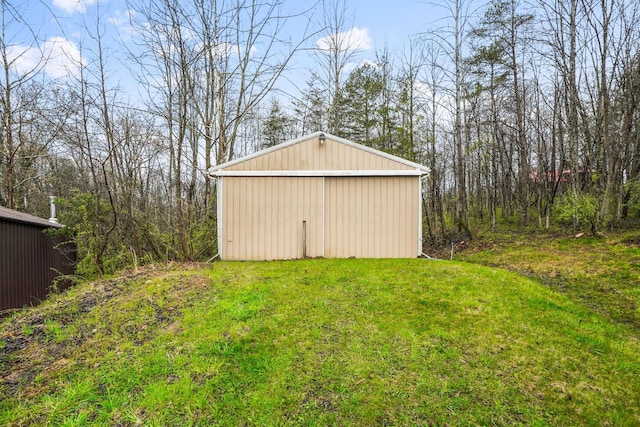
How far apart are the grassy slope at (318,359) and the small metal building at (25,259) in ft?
10.8

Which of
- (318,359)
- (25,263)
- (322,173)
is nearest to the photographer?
(318,359)

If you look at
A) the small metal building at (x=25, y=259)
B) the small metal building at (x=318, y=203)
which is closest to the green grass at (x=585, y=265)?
the small metal building at (x=318, y=203)

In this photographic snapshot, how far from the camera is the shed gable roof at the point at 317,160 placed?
675 centimetres

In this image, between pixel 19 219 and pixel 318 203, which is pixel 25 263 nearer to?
pixel 19 219

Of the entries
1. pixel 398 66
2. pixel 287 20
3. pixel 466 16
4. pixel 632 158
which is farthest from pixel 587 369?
pixel 398 66

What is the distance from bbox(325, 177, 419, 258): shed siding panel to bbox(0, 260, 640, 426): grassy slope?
2.38 m

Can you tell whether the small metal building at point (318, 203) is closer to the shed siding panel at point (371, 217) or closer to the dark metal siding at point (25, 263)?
the shed siding panel at point (371, 217)

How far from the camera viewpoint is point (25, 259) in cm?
658

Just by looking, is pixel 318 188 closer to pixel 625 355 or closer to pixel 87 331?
pixel 87 331

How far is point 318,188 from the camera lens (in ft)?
22.2

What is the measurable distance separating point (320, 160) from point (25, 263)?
696 cm

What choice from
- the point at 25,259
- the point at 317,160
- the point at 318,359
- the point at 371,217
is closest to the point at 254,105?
the point at 317,160

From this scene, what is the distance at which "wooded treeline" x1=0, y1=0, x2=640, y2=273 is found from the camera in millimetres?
7160

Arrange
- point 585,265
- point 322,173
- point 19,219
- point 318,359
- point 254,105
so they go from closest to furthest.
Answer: point 318,359 → point 585,265 → point 19,219 → point 322,173 → point 254,105
